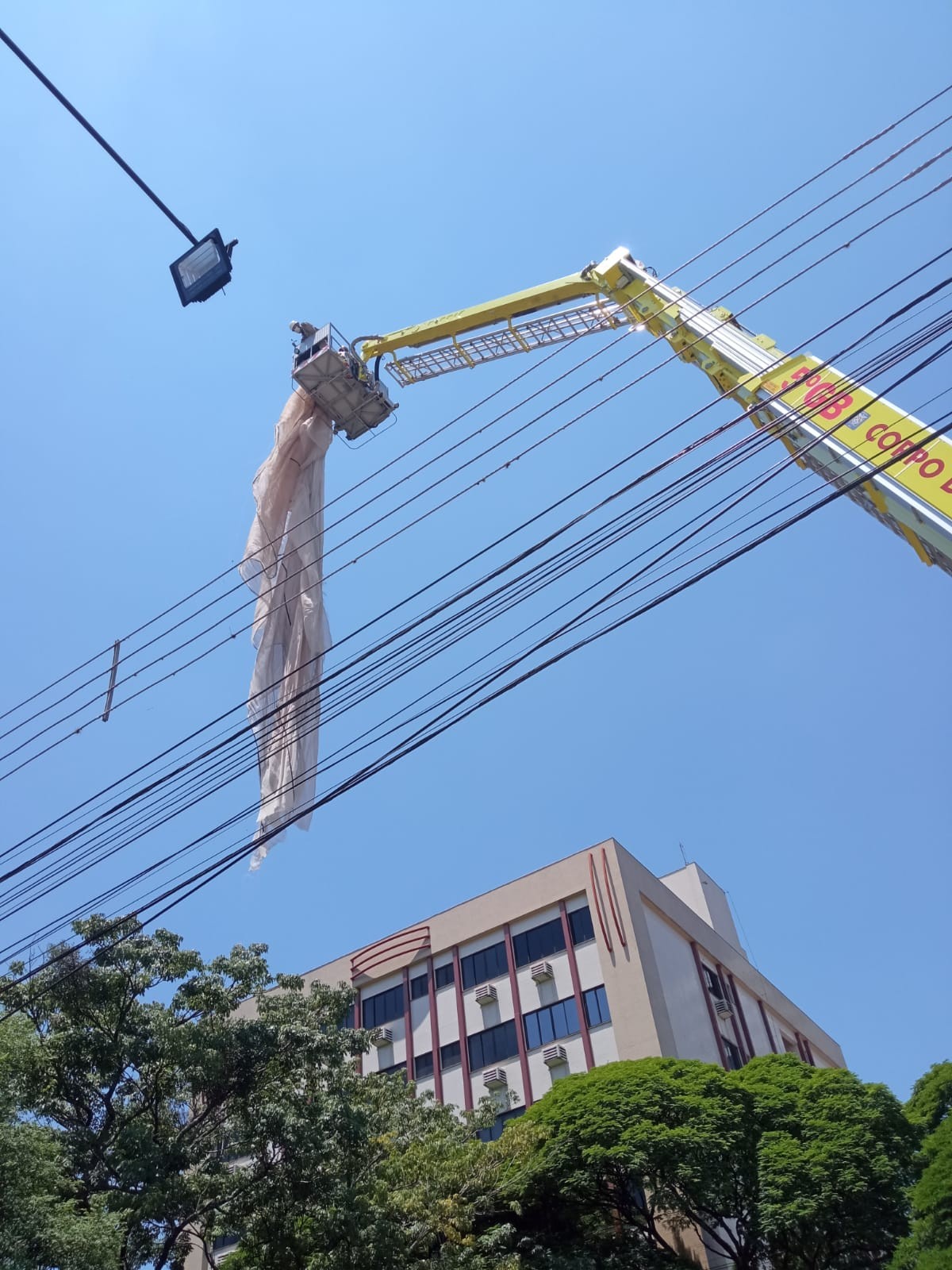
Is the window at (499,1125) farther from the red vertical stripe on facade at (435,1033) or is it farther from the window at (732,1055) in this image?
the window at (732,1055)

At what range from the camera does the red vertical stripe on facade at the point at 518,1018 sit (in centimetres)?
2753

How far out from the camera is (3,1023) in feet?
44.1

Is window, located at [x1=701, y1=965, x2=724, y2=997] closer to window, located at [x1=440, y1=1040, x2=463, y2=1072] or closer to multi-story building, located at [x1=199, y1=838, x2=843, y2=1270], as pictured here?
multi-story building, located at [x1=199, y1=838, x2=843, y2=1270]

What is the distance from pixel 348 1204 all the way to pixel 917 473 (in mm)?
12331

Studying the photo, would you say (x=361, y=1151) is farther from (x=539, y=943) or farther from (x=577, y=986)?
(x=539, y=943)

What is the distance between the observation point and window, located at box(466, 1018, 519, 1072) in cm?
2867

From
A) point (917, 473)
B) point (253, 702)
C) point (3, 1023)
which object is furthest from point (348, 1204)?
point (917, 473)

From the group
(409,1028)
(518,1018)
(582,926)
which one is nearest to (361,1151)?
(518,1018)

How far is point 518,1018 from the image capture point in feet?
94.2

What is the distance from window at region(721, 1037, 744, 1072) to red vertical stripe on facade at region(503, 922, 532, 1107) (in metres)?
6.15

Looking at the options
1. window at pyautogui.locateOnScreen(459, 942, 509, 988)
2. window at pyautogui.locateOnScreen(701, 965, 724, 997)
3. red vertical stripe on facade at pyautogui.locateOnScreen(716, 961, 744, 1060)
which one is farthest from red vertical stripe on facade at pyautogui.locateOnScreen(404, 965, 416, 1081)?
red vertical stripe on facade at pyautogui.locateOnScreen(716, 961, 744, 1060)

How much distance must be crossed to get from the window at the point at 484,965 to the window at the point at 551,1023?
6.21 ft

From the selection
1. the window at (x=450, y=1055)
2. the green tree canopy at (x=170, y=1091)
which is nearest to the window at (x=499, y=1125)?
the window at (x=450, y=1055)

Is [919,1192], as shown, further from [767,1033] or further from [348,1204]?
[767,1033]
